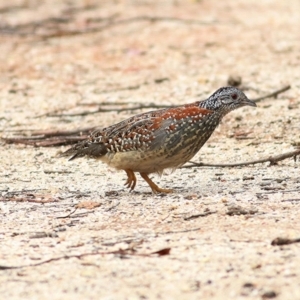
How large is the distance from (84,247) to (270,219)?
1.15 metres

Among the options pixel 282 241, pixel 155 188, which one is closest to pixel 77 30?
pixel 155 188

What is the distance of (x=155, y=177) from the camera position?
7938mm

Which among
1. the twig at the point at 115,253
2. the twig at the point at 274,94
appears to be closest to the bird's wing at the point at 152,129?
the twig at the point at 115,253

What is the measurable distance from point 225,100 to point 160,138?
67 cm

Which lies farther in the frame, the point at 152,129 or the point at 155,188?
the point at 155,188

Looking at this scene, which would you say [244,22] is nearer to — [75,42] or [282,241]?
[75,42]

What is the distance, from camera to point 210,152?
841cm

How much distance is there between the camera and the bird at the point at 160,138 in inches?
273

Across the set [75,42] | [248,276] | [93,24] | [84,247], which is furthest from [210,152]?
[93,24]

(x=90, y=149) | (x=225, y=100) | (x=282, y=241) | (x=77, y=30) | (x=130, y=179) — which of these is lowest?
(x=282, y=241)

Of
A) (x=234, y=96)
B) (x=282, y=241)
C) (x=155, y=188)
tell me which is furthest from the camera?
(x=234, y=96)

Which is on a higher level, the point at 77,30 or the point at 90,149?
the point at 77,30

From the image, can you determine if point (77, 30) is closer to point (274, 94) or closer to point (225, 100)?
point (274, 94)

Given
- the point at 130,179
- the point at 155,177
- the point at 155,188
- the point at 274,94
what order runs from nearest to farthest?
the point at 155,188, the point at 130,179, the point at 155,177, the point at 274,94
